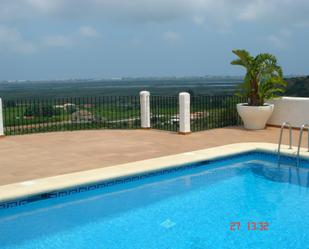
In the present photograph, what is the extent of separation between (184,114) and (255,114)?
2.08m

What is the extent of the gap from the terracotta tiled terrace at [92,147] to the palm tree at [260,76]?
1.04 metres

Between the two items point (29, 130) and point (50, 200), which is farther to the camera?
point (29, 130)

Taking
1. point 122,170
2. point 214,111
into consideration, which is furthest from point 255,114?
point 122,170

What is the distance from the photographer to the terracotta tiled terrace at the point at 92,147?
279 inches

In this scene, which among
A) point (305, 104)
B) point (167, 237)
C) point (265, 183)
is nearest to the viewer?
point (167, 237)

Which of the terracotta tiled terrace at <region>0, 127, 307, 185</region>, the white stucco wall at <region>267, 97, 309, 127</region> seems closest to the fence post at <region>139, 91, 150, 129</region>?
the terracotta tiled terrace at <region>0, 127, 307, 185</region>

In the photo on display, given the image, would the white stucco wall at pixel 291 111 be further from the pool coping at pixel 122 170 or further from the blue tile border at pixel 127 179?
the blue tile border at pixel 127 179

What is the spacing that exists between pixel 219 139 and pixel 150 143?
186cm

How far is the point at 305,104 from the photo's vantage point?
11.0 metres

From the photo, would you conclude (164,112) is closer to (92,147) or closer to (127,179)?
(92,147)

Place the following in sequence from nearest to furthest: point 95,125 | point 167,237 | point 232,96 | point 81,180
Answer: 1. point 167,237
2. point 81,180
3. point 232,96
4. point 95,125

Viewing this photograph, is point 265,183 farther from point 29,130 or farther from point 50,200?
point 29,130

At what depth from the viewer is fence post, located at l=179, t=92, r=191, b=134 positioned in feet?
35.4

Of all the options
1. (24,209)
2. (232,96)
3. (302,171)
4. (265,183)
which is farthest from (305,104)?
(24,209)
